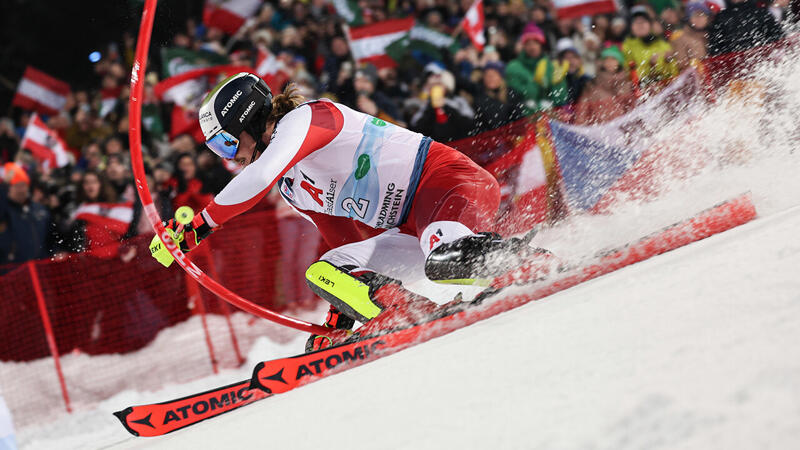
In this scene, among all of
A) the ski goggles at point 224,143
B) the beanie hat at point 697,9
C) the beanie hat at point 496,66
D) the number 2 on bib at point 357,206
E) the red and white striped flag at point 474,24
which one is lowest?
the number 2 on bib at point 357,206

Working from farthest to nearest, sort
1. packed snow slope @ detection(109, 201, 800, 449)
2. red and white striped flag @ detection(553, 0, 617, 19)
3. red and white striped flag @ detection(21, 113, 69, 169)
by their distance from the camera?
red and white striped flag @ detection(21, 113, 69, 169)
red and white striped flag @ detection(553, 0, 617, 19)
packed snow slope @ detection(109, 201, 800, 449)

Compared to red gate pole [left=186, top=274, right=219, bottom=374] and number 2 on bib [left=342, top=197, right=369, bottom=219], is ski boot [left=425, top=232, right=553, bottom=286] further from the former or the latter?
red gate pole [left=186, top=274, right=219, bottom=374]

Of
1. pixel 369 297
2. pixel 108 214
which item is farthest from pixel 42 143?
pixel 369 297

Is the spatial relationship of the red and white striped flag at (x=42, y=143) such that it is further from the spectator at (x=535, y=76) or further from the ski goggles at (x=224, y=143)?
the ski goggles at (x=224, y=143)

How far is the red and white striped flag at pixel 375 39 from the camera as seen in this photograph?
7.99m

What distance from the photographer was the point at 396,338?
3502 mm

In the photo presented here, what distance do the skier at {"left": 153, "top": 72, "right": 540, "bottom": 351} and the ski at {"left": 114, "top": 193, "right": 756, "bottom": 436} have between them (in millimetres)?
145

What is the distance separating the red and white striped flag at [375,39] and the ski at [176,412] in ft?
17.0

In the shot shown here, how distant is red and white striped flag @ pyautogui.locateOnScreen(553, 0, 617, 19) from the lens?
24.1 ft

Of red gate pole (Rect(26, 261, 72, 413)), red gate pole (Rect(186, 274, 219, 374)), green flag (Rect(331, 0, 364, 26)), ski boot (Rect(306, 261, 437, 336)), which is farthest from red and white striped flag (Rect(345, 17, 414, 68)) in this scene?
ski boot (Rect(306, 261, 437, 336))

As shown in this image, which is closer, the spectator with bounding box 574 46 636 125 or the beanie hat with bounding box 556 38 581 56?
the spectator with bounding box 574 46 636 125

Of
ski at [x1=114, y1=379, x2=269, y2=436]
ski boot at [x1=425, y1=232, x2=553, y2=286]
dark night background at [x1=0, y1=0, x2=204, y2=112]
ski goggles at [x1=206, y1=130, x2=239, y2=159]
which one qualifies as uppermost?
dark night background at [x1=0, y1=0, x2=204, y2=112]

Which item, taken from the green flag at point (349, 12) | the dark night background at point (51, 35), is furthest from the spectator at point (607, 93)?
the dark night background at point (51, 35)

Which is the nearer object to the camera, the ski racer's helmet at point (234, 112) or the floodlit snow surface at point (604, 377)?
the floodlit snow surface at point (604, 377)
